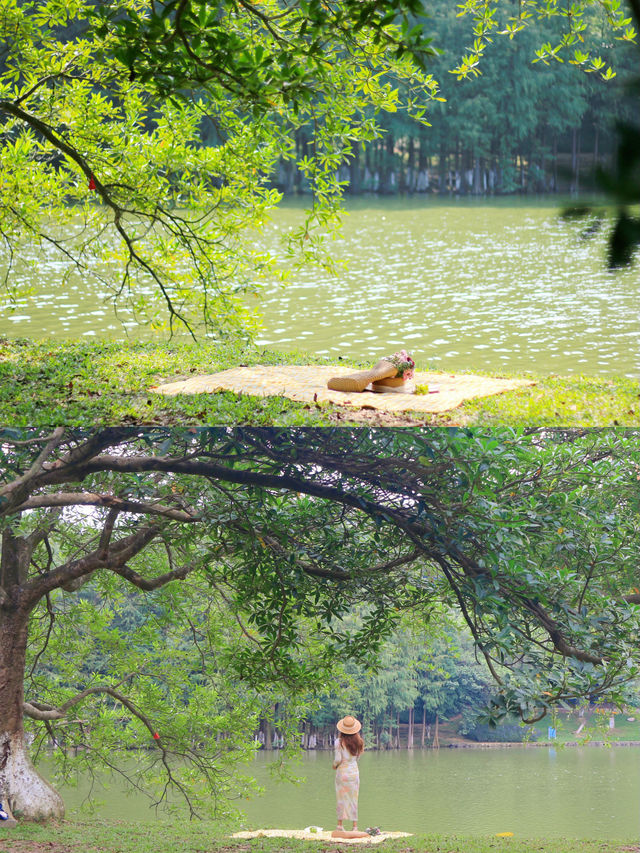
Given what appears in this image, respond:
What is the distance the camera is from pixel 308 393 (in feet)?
19.4

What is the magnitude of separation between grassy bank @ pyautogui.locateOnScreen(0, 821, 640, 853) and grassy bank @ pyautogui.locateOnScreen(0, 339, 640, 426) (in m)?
1.82

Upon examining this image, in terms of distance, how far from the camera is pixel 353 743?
11.3 feet

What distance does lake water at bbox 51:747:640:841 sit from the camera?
3266 mm

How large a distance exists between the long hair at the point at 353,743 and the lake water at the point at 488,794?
5 cm

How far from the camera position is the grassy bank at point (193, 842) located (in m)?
3.22

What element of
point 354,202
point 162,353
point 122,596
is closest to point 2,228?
point 162,353

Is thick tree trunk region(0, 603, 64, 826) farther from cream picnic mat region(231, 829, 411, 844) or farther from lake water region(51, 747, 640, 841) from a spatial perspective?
lake water region(51, 747, 640, 841)

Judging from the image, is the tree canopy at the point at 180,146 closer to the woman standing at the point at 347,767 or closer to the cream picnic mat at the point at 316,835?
the woman standing at the point at 347,767

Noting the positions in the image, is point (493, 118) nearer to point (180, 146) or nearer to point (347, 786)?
point (180, 146)

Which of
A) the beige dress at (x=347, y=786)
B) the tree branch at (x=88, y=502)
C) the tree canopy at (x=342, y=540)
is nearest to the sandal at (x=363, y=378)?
the tree canopy at (x=342, y=540)

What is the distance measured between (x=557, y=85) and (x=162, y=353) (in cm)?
586

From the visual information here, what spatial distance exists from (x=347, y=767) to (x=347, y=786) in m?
0.07

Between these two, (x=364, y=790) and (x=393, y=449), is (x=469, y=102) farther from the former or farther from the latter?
(x=364, y=790)

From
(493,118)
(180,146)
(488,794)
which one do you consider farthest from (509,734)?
(493,118)
